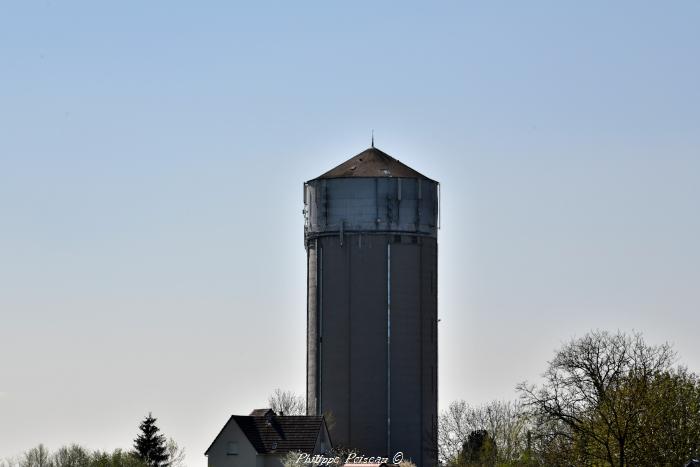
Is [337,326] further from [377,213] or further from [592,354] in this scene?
[592,354]

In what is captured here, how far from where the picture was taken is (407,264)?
96438 millimetres

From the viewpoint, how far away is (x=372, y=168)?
98.1m

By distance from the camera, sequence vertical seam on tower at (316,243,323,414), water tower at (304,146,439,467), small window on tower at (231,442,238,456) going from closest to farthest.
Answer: small window on tower at (231,442,238,456) → water tower at (304,146,439,467) → vertical seam on tower at (316,243,323,414)

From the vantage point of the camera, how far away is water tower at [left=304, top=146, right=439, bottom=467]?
3752 inches

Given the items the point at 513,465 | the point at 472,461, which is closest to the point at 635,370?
the point at 513,465

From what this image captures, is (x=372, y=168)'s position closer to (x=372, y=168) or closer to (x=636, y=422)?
(x=372, y=168)

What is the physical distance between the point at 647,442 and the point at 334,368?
34.8 metres

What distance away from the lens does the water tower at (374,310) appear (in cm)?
9531

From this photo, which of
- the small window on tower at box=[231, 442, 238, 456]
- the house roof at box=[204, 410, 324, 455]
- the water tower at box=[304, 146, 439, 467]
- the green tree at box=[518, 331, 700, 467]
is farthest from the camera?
the water tower at box=[304, 146, 439, 467]

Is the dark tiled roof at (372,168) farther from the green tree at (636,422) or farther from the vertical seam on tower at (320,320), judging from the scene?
the green tree at (636,422)

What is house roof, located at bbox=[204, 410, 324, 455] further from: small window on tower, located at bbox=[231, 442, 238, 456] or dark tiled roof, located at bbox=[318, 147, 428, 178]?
dark tiled roof, located at bbox=[318, 147, 428, 178]

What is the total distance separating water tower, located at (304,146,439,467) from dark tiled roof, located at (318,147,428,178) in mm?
103

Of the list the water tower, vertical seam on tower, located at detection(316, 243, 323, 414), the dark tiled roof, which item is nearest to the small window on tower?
the water tower

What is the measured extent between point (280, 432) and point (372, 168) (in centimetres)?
1738
